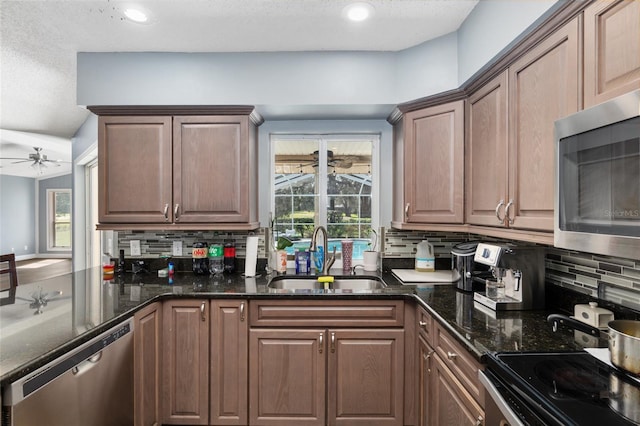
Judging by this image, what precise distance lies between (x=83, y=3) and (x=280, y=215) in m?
1.79

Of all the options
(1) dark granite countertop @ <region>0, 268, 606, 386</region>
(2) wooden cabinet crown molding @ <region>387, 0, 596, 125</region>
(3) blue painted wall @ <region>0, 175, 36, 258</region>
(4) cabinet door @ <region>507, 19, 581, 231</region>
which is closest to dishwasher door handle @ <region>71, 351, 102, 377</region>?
(1) dark granite countertop @ <region>0, 268, 606, 386</region>

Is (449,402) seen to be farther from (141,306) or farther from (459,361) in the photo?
(141,306)

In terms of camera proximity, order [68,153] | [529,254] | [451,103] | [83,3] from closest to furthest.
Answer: [529,254]
[83,3]
[451,103]
[68,153]

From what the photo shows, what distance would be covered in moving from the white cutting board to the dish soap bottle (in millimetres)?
42

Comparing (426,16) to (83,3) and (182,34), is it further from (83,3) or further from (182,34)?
(83,3)

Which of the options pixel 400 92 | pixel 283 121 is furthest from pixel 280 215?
pixel 400 92

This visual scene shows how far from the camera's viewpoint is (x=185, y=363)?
1.98m

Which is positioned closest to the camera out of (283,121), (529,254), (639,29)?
(639,29)

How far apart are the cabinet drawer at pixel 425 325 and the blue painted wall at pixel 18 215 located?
1119 centimetres

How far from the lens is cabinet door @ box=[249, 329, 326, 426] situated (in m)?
1.97

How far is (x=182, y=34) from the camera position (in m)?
2.08

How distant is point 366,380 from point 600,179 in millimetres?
1570

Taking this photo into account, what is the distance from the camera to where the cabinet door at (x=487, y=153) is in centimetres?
166

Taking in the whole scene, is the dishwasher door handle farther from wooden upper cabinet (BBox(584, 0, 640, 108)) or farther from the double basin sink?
wooden upper cabinet (BBox(584, 0, 640, 108))
